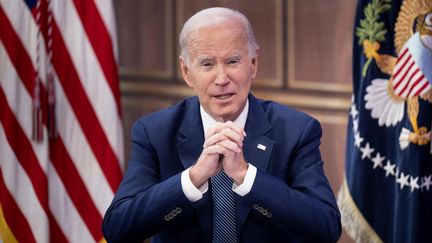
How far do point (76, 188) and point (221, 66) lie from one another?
6.33 feet

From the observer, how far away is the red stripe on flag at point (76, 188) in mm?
4168

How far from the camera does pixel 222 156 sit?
7.89ft

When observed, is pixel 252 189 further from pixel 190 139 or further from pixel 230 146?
pixel 190 139

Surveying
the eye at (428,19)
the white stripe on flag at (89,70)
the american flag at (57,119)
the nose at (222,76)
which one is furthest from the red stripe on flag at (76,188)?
the nose at (222,76)

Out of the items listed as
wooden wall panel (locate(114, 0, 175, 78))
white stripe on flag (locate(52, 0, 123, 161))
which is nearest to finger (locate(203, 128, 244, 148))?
white stripe on flag (locate(52, 0, 123, 161))

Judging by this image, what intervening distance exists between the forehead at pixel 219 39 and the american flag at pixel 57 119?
1.75 metres

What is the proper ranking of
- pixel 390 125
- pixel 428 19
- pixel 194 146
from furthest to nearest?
1. pixel 390 125
2. pixel 428 19
3. pixel 194 146

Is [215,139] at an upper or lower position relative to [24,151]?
upper

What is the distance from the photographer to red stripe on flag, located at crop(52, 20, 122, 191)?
13.5 ft

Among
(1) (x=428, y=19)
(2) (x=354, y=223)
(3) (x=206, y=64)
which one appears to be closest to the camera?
(3) (x=206, y=64)

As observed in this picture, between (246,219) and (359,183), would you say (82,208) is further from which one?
(246,219)

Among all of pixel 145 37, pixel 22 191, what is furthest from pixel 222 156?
pixel 145 37

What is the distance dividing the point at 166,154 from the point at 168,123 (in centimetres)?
11

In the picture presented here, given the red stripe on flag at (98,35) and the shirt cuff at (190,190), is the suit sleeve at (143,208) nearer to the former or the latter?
the shirt cuff at (190,190)
